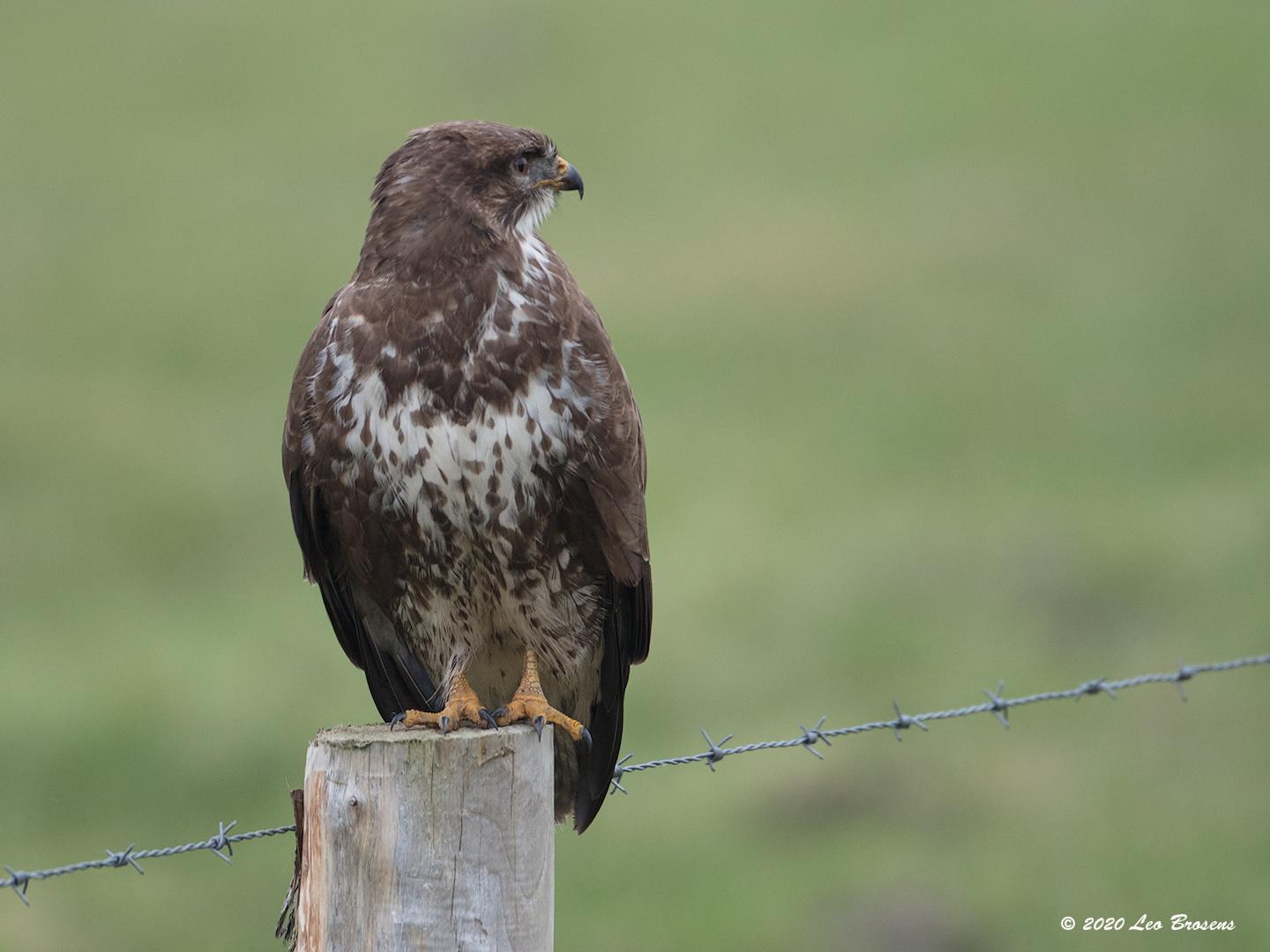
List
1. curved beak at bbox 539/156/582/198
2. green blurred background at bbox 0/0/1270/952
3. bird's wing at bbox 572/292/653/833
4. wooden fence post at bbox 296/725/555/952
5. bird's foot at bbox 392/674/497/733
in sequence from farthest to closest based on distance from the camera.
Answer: green blurred background at bbox 0/0/1270/952 < curved beak at bbox 539/156/582/198 < bird's wing at bbox 572/292/653/833 < bird's foot at bbox 392/674/497/733 < wooden fence post at bbox 296/725/555/952

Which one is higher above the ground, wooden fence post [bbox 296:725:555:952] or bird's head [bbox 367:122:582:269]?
bird's head [bbox 367:122:582:269]

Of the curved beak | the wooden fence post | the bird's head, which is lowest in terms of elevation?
the wooden fence post

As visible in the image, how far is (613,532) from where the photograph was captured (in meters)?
5.50

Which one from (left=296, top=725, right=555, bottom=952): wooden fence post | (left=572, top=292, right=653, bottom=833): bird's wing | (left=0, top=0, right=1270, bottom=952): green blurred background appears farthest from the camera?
(left=0, top=0, right=1270, bottom=952): green blurred background

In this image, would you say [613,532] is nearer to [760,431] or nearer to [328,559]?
[328,559]

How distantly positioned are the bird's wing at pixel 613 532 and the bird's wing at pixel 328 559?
55 cm

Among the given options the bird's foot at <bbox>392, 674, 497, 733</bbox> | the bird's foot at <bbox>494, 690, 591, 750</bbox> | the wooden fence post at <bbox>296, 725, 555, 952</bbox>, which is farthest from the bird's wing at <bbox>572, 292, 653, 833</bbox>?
the wooden fence post at <bbox>296, 725, 555, 952</bbox>

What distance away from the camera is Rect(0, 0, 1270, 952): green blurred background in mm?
13742

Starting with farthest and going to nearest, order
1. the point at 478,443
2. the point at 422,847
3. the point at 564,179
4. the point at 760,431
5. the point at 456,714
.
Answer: the point at 760,431 → the point at 564,179 → the point at 456,714 → the point at 478,443 → the point at 422,847

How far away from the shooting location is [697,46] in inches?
1406

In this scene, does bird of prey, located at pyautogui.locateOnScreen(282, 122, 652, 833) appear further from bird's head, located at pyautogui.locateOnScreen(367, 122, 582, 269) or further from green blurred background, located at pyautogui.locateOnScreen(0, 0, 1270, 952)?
green blurred background, located at pyautogui.locateOnScreen(0, 0, 1270, 952)

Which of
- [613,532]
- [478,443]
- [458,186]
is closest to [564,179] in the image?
[458,186]

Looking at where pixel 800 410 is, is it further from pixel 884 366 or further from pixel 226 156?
pixel 226 156

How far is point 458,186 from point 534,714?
55.1 inches
